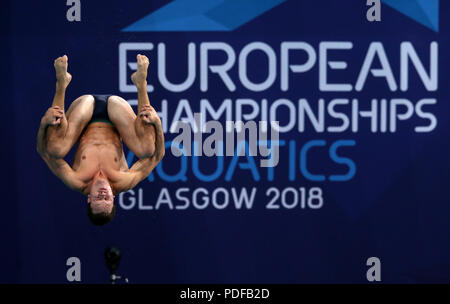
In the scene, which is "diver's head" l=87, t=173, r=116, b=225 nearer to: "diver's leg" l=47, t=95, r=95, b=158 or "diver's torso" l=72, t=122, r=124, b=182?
"diver's torso" l=72, t=122, r=124, b=182

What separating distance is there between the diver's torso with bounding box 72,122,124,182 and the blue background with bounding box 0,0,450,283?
57.6 inches

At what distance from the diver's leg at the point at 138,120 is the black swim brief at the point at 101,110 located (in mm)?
44

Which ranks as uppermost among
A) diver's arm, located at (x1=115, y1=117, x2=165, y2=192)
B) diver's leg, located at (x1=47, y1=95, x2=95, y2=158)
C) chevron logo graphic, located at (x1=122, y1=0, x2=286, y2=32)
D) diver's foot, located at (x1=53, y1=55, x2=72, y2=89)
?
chevron logo graphic, located at (x1=122, y1=0, x2=286, y2=32)

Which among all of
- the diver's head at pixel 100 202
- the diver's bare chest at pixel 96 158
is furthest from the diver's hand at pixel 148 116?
the diver's head at pixel 100 202

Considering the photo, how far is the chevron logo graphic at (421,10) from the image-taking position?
7.82 metres

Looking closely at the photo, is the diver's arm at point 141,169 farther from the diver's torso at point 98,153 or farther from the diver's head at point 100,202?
the diver's head at point 100,202

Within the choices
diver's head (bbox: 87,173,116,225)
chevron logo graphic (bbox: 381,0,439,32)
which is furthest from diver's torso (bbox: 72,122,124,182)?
chevron logo graphic (bbox: 381,0,439,32)

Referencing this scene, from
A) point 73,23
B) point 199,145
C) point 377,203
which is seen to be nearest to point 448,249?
point 377,203

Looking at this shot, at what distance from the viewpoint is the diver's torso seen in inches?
241

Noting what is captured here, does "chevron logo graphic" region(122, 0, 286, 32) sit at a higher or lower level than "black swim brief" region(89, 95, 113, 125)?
higher

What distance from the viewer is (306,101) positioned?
7.82m

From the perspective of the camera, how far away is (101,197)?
5.94 m

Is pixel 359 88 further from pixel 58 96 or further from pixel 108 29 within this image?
pixel 58 96

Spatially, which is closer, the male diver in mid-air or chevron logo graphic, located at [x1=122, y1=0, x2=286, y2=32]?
the male diver in mid-air
